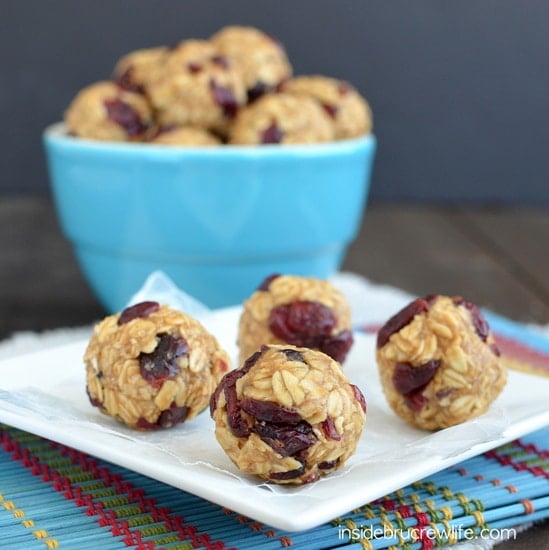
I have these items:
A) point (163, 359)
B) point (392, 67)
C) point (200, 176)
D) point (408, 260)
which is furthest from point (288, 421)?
point (392, 67)

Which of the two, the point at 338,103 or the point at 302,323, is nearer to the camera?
the point at 302,323

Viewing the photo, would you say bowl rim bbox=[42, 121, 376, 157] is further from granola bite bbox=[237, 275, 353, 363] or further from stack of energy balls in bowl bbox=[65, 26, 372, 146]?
granola bite bbox=[237, 275, 353, 363]

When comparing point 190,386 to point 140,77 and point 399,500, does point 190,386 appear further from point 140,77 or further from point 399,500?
point 140,77

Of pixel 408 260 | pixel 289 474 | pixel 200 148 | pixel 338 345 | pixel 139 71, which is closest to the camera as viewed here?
pixel 289 474

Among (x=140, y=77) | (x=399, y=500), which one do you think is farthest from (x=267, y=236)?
(x=399, y=500)

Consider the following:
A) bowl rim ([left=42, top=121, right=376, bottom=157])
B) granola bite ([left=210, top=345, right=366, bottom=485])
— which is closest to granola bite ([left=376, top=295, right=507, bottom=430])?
granola bite ([left=210, top=345, right=366, bottom=485])

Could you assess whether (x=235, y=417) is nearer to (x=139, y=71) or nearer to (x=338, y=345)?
(x=338, y=345)
